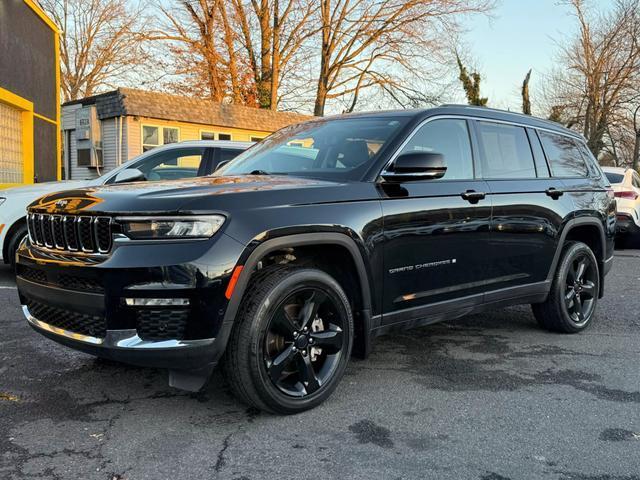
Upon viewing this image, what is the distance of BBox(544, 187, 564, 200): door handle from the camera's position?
4.94 metres

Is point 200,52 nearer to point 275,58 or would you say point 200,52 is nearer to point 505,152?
point 275,58

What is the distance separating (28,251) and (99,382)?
3.07ft

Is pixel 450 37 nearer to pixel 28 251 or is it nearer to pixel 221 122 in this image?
pixel 221 122

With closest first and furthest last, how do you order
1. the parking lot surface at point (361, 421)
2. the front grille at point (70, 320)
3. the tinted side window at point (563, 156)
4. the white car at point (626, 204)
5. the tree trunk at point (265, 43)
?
the parking lot surface at point (361, 421)
the front grille at point (70, 320)
the tinted side window at point (563, 156)
the white car at point (626, 204)
the tree trunk at point (265, 43)

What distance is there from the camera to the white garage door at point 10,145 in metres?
12.9

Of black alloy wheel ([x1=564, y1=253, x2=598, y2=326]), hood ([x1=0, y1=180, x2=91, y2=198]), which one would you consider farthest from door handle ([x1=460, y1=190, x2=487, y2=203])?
hood ([x1=0, y1=180, x2=91, y2=198])

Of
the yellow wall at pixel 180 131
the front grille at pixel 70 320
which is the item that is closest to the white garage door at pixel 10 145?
the yellow wall at pixel 180 131

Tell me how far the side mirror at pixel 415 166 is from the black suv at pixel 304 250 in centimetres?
1

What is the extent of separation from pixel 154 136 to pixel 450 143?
50.0 ft

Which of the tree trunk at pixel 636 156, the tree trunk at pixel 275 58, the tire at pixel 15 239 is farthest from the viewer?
the tree trunk at pixel 636 156

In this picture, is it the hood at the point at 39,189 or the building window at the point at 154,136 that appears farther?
the building window at the point at 154,136

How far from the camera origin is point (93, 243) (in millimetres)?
3053

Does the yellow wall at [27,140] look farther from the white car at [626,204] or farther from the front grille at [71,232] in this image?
the white car at [626,204]

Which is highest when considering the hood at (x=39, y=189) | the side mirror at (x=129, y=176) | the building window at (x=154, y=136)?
the building window at (x=154, y=136)
